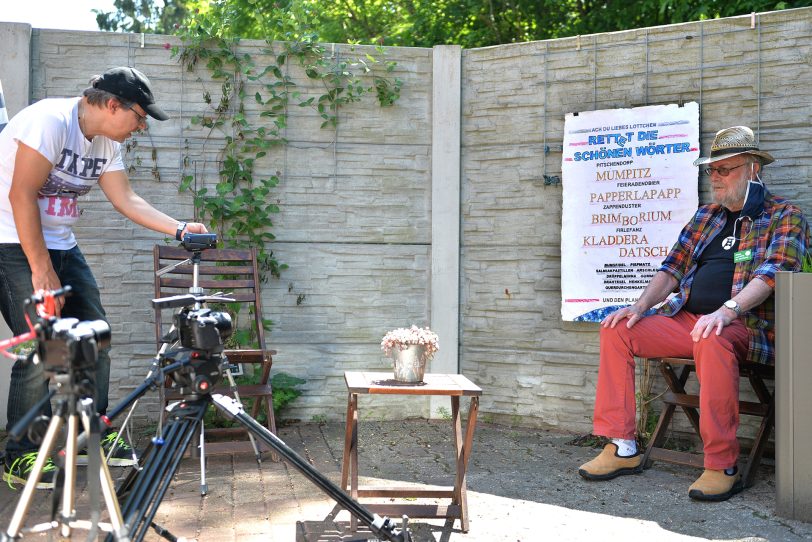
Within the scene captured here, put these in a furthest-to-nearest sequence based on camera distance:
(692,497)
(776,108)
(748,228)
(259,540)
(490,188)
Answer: (490,188) < (776,108) < (748,228) < (692,497) < (259,540)

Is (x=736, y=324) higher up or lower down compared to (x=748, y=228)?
lower down

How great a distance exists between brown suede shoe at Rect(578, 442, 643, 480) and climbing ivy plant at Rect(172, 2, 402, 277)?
2.28 metres

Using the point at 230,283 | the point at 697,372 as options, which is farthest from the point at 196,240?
the point at 697,372

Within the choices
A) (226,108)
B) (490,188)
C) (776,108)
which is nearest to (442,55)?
(490,188)

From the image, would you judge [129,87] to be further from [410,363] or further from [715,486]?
[715,486]

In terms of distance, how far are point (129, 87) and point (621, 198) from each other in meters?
2.81

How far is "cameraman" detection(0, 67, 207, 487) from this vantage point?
140 inches

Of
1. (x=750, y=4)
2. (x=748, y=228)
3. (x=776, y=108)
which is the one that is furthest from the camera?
(x=750, y=4)

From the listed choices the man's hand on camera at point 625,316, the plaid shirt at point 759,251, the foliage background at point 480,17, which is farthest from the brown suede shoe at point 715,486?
the foliage background at point 480,17

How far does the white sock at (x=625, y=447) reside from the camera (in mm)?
4250

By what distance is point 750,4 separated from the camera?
7.47 m

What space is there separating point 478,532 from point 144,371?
8.98 ft

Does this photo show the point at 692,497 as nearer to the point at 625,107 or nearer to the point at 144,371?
the point at 625,107

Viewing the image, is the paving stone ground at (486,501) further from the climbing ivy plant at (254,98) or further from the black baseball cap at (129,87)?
the black baseball cap at (129,87)
